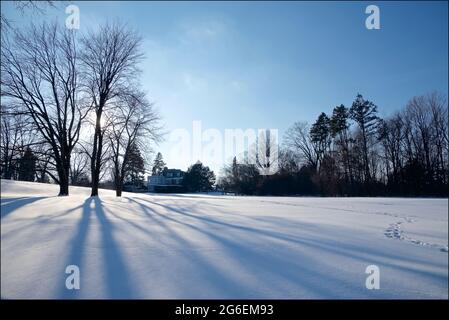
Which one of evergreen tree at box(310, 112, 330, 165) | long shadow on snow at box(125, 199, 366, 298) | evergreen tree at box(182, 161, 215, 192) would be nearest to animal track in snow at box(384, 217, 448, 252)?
long shadow on snow at box(125, 199, 366, 298)

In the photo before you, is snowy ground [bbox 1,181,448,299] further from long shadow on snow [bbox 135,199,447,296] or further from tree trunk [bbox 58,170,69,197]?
tree trunk [bbox 58,170,69,197]

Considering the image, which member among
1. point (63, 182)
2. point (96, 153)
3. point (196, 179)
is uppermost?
point (96, 153)

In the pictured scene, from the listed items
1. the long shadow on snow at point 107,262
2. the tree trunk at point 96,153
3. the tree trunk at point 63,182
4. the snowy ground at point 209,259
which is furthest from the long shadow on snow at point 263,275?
the tree trunk at point 96,153

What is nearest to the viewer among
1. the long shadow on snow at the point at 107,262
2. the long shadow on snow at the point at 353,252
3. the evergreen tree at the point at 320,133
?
the long shadow on snow at the point at 107,262

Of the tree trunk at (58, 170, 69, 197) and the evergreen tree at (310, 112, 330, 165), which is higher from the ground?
the evergreen tree at (310, 112, 330, 165)

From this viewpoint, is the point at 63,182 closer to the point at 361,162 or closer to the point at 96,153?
the point at 96,153

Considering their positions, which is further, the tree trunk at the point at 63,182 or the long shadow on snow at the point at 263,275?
the tree trunk at the point at 63,182

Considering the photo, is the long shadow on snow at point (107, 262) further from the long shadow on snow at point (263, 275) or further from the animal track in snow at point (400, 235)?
the animal track in snow at point (400, 235)

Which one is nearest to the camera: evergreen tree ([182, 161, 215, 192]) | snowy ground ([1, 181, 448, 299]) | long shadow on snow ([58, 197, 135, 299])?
long shadow on snow ([58, 197, 135, 299])

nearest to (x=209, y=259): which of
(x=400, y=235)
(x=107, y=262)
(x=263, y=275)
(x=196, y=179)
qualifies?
(x=263, y=275)

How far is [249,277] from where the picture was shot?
273cm
